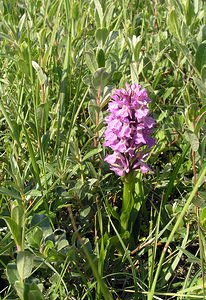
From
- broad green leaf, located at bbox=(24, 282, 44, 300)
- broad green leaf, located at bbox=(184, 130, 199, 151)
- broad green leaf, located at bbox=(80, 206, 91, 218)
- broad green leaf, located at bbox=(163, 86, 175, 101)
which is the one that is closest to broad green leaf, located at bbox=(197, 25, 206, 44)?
broad green leaf, located at bbox=(163, 86, 175, 101)

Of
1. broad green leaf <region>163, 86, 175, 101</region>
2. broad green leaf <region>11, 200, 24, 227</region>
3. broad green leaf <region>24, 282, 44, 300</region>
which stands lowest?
broad green leaf <region>24, 282, 44, 300</region>

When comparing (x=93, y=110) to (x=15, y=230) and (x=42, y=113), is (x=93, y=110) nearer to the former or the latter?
(x=42, y=113)

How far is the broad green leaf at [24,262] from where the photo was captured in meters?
0.98

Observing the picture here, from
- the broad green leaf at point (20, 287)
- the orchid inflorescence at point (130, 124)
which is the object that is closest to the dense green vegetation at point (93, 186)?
the broad green leaf at point (20, 287)

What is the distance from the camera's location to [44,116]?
4.53ft

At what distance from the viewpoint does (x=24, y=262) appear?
99 centimetres

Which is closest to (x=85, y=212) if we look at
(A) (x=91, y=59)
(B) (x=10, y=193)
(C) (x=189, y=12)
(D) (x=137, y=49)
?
(B) (x=10, y=193)

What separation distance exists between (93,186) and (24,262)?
1.31 feet

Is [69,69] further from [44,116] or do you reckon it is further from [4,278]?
[4,278]

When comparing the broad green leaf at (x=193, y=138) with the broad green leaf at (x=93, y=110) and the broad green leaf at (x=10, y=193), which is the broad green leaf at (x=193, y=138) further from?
the broad green leaf at (x=10, y=193)

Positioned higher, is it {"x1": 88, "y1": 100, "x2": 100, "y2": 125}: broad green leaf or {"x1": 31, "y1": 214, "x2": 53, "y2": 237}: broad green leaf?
{"x1": 88, "y1": 100, "x2": 100, "y2": 125}: broad green leaf

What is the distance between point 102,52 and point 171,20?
0.77ft

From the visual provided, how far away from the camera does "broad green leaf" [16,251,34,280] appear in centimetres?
98

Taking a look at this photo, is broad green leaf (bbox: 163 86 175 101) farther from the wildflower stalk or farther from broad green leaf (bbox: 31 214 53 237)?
broad green leaf (bbox: 31 214 53 237)
